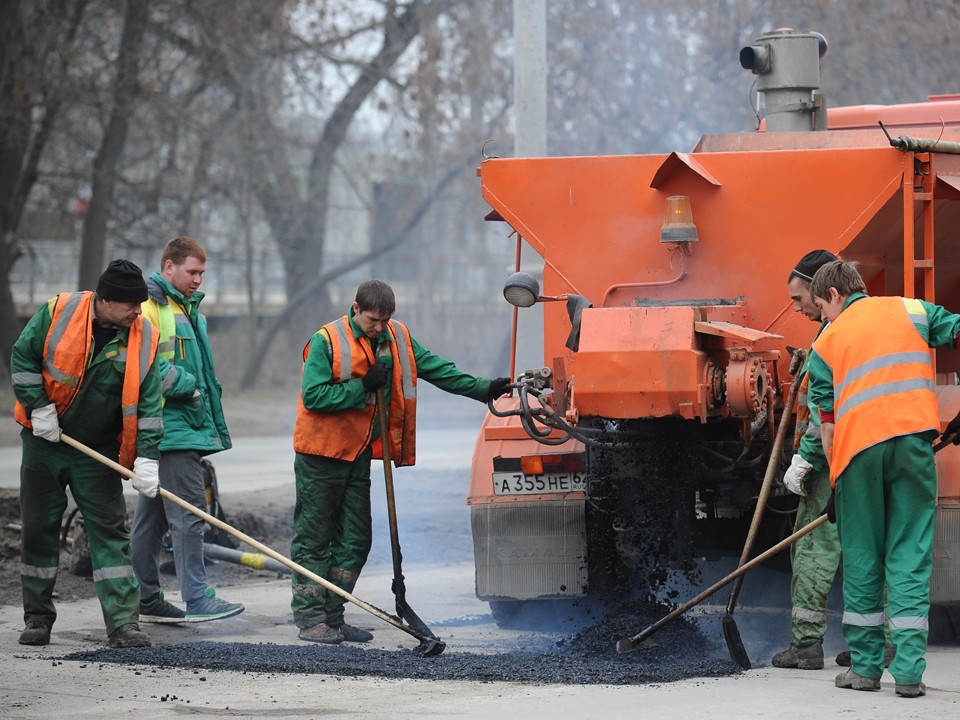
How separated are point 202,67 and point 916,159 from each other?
1515 centimetres

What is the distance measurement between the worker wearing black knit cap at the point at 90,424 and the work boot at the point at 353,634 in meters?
0.82

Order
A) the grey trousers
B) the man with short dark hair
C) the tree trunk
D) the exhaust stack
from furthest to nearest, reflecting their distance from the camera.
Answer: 1. the tree trunk
2. the exhaust stack
3. the grey trousers
4. the man with short dark hair

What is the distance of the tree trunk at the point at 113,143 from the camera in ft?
55.6

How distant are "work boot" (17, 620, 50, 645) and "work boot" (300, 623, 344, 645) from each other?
41.0 inches

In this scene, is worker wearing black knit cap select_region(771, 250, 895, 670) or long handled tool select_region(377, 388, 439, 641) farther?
long handled tool select_region(377, 388, 439, 641)

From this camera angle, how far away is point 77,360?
5.60 metres

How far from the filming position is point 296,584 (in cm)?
594

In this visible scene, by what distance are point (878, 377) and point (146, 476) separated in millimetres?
2898

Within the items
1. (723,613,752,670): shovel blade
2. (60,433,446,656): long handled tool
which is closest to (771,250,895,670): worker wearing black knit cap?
(723,613,752,670): shovel blade

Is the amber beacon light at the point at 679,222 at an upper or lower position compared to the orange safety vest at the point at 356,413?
upper

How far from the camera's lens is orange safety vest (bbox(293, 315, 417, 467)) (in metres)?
5.88

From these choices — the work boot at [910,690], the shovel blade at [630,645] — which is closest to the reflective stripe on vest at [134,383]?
the shovel blade at [630,645]

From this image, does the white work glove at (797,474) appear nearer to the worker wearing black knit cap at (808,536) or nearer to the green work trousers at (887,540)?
the worker wearing black knit cap at (808,536)

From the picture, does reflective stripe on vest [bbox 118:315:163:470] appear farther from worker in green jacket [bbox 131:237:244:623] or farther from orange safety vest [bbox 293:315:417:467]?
orange safety vest [bbox 293:315:417:467]
